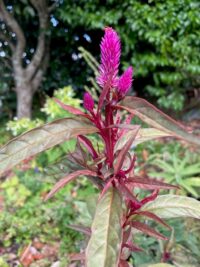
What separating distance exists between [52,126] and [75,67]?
4.26 metres

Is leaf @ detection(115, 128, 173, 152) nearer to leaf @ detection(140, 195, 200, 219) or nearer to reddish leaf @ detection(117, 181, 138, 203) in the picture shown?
reddish leaf @ detection(117, 181, 138, 203)

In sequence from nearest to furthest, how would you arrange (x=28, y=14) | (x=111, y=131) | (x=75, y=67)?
(x=111, y=131)
(x=28, y=14)
(x=75, y=67)

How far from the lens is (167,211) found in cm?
123

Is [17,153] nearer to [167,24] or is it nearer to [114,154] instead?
[114,154]

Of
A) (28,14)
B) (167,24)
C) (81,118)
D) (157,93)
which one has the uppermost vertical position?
(28,14)

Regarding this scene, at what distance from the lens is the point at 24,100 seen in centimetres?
457

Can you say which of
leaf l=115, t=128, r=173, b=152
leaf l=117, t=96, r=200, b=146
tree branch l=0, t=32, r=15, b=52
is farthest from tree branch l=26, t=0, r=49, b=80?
leaf l=117, t=96, r=200, b=146

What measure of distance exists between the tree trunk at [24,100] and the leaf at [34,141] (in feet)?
12.3

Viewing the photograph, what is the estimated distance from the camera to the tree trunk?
14.9ft

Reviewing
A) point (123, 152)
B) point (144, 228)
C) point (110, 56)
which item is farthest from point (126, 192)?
point (110, 56)

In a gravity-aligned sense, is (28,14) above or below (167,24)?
above

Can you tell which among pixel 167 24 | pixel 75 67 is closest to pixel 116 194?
pixel 167 24

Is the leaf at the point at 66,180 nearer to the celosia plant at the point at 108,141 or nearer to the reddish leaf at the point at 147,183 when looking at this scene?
the celosia plant at the point at 108,141

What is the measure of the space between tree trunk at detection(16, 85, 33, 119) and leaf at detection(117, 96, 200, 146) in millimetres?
3784
